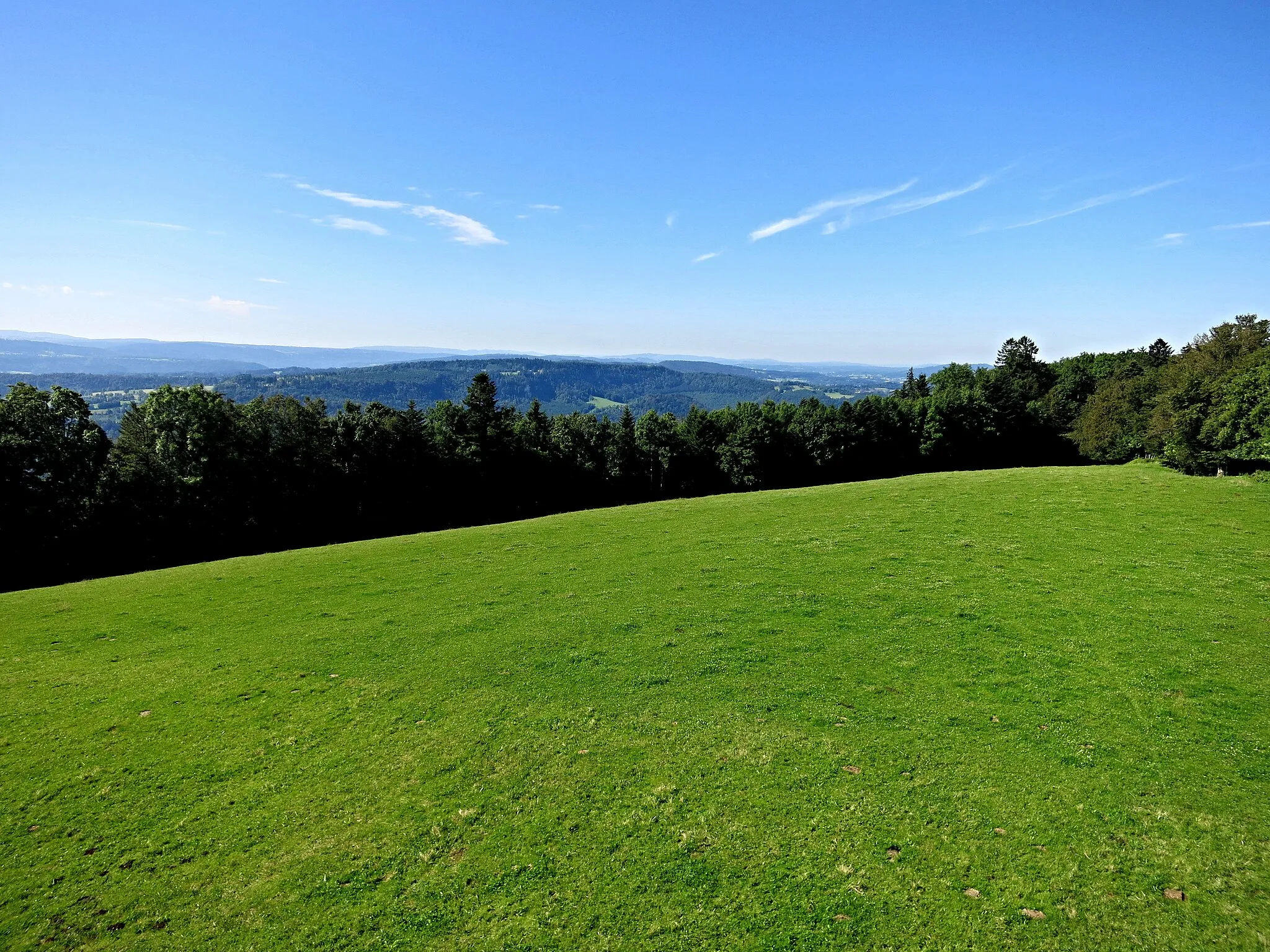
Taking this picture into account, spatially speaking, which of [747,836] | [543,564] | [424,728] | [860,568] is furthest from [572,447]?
[747,836]

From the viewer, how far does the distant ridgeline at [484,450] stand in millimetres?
43344

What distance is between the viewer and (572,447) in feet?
251

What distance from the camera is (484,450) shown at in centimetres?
6694

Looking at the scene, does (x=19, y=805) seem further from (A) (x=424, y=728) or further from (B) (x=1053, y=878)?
(B) (x=1053, y=878)

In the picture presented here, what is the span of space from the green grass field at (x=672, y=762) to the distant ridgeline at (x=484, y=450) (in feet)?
90.1

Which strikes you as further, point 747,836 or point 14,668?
point 14,668

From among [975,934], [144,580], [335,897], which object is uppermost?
[975,934]

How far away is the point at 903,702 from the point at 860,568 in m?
10.3

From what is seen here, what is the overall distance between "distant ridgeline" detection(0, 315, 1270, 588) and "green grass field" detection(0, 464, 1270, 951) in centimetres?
2746

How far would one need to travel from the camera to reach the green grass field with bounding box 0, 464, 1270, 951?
8.73 metres

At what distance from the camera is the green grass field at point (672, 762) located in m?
8.73

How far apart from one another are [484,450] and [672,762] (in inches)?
2323

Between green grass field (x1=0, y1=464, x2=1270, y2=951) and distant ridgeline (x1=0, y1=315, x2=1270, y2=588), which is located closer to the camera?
green grass field (x1=0, y1=464, x2=1270, y2=951)

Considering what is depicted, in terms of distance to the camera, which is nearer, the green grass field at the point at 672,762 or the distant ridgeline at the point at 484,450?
the green grass field at the point at 672,762
